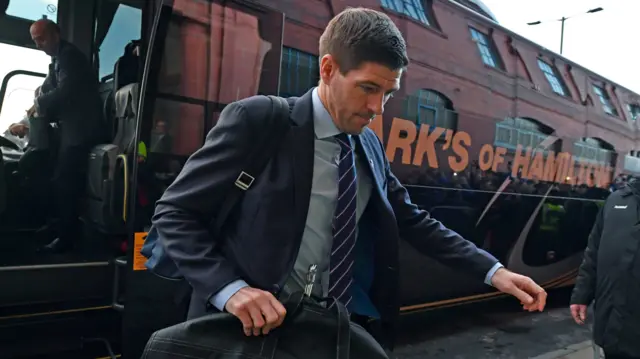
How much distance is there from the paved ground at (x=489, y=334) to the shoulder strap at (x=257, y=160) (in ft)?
12.7

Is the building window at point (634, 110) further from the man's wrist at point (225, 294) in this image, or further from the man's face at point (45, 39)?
the man's wrist at point (225, 294)

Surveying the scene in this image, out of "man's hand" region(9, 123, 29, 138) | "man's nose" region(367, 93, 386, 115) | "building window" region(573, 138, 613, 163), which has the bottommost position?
"man's hand" region(9, 123, 29, 138)

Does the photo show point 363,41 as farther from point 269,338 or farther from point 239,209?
point 269,338

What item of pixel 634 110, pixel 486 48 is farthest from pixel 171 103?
pixel 634 110

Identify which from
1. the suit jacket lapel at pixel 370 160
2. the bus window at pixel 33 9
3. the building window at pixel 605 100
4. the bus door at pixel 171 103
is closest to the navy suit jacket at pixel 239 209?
the suit jacket lapel at pixel 370 160

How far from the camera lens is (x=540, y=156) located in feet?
20.6

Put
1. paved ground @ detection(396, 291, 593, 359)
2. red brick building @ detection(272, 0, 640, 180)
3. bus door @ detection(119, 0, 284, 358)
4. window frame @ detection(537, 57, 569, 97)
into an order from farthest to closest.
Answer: window frame @ detection(537, 57, 569, 97) < paved ground @ detection(396, 291, 593, 359) < red brick building @ detection(272, 0, 640, 180) < bus door @ detection(119, 0, 284, 358)

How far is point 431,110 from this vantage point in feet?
16.1

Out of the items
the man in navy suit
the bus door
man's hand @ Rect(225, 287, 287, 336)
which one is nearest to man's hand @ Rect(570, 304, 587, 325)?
the man in navy suit

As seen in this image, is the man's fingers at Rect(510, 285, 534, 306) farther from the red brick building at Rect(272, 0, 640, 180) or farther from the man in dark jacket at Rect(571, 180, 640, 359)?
the red brick building at Rect(272, 0, 640, 180)

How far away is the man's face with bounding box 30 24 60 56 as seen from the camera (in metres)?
3.25

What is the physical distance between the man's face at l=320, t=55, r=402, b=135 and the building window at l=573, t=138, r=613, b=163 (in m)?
6.17

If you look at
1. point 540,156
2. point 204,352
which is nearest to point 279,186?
point 204,352

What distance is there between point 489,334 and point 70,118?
4.69 metres
